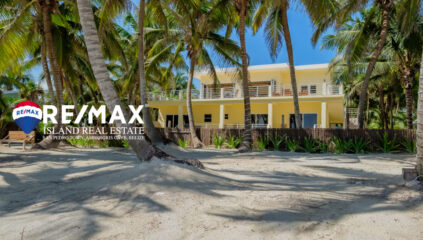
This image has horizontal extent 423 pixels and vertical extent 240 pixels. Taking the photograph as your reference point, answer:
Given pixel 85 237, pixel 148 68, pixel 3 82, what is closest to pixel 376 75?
pixel 148 68

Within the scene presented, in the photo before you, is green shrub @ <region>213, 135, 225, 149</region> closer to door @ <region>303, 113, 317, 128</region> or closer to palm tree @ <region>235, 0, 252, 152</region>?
palm tree @ <region>235, 0, 252, 152</region>

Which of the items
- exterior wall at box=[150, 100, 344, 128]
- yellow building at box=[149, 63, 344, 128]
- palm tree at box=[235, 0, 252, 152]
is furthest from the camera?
exterior wall at box=[150, 100, 344, 128]

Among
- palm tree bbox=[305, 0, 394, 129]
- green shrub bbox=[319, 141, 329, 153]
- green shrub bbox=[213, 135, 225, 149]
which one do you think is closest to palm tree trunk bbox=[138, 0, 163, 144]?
green shrub bbox=[213, 135, 225, 149]

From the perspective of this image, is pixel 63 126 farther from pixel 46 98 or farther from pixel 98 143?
pixel 46 98

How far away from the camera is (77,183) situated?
5379 mm

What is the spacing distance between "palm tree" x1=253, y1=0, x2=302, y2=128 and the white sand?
8.86 meters

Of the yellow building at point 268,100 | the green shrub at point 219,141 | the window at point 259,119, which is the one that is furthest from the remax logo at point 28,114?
the window at point 259,119

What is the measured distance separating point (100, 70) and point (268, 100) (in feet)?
53.2

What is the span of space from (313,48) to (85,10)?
11.7 meters

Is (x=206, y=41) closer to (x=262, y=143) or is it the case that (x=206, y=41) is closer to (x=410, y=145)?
(x=262, y=143)

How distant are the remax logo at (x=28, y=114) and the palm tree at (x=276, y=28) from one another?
15582 millimetres

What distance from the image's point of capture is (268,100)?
68.0ft

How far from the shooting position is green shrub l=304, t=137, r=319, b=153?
12609 mm

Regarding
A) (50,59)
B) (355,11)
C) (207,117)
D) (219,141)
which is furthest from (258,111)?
(50,59)
